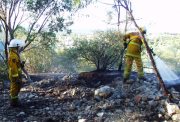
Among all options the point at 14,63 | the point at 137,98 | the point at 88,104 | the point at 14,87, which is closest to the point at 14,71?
the point at 14,63

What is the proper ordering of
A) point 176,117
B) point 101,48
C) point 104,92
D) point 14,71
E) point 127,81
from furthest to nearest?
1. point 101,48
2. point 127,81
3. point 104,92
4. point 14,71
5. point 176,117

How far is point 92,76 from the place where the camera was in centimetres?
1081

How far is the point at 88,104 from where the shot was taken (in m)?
8.45

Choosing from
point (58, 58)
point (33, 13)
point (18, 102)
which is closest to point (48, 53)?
point (58, 58)

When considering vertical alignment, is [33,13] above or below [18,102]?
above

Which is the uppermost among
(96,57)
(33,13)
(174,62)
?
(33,13)

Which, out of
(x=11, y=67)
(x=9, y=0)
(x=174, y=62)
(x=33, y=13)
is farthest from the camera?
(x=174, y=62)

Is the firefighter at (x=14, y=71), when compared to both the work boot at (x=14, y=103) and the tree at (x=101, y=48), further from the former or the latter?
the tree at (x=101, y=48)

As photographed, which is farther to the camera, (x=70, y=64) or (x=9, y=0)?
(x=70, y=64)

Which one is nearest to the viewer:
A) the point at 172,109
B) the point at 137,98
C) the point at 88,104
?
the point at 172,109

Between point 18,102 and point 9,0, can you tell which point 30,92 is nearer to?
point 18,102

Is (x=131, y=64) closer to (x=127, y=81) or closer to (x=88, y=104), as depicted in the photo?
(x=127, y=81)

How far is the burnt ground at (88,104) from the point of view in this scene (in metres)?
7.51

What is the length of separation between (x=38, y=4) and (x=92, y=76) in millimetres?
5768
